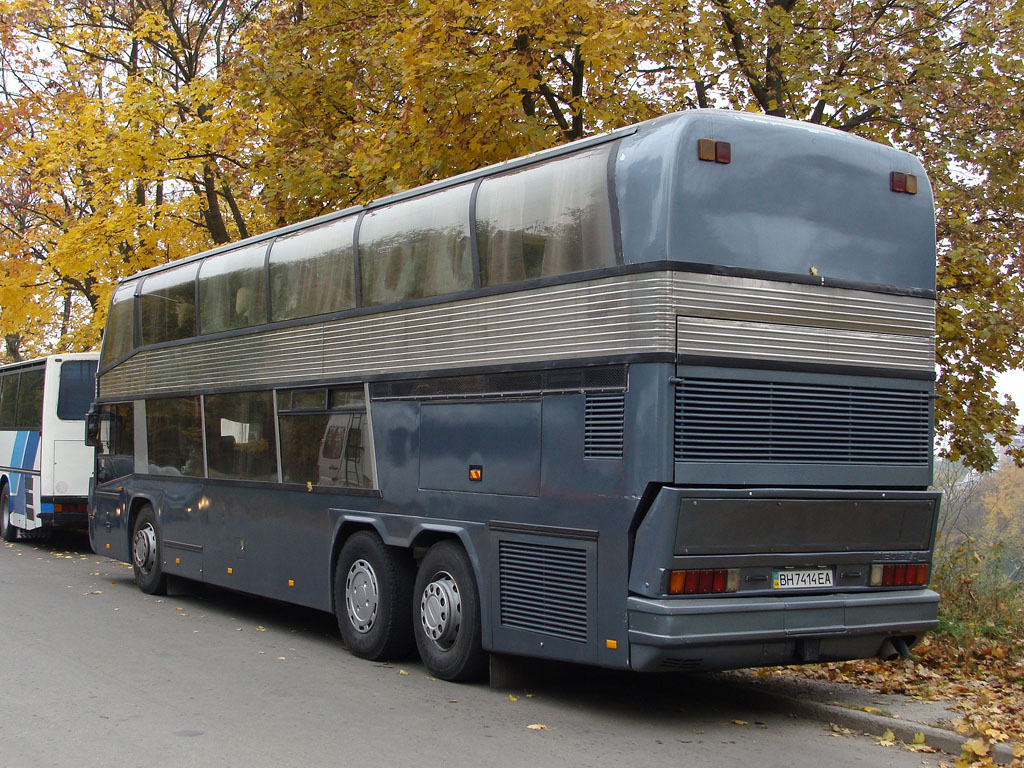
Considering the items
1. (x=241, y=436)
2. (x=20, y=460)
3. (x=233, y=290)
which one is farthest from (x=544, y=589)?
(x=20, y=460)

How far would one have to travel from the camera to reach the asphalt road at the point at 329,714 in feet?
22.8

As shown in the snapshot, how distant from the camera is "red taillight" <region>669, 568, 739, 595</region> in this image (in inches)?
295

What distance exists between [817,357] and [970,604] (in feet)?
14.4

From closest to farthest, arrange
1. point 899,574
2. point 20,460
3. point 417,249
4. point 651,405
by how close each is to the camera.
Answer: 1. point 651,405
2. point 899,574
3. point 417,249
4. point 20,460

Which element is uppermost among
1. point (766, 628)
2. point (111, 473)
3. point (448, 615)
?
point (111, 473)

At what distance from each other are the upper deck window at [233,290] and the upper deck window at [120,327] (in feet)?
7.82

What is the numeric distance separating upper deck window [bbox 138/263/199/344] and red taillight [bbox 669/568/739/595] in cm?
791

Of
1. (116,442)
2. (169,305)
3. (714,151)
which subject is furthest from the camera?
(116,442)

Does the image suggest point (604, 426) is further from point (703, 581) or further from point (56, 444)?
point (56, 444)

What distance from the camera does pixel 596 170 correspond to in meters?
8.17

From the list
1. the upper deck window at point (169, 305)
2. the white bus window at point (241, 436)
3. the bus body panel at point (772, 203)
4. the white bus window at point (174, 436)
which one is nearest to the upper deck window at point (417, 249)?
the bus body panel at point (772, 203)

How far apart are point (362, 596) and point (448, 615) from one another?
140 centimetres

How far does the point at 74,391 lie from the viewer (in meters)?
21.7

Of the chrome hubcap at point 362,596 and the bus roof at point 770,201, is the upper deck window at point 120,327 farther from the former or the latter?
the bus roof at point 770,201
